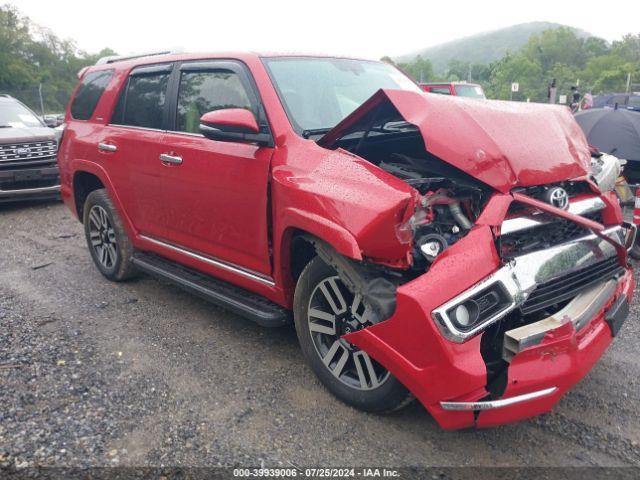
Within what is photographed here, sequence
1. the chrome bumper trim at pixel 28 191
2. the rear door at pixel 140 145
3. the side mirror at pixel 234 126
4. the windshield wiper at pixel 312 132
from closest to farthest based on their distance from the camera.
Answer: the side mirror at pixel 234 126 < the windshield wiper at pixel 312 132 < the rear door at pixel 140 145 < the chrome bumper trim at pixel 28 191

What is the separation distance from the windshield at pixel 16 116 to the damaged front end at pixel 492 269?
8101 millimetres

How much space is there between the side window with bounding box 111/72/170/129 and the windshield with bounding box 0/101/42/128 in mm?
5605

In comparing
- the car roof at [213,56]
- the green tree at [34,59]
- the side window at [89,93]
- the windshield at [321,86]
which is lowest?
the green tree at [34,59]

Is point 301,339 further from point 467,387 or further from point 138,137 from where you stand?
point 138,137

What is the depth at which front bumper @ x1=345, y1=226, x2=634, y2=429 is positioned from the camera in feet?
7.55

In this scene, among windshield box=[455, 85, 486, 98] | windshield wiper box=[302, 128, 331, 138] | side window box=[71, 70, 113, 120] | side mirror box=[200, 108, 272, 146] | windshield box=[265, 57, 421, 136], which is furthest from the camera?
windshield box=[455, 85, 486, 98]

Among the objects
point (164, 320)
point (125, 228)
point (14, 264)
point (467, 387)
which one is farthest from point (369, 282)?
point (14, 264)

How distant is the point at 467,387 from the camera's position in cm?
230

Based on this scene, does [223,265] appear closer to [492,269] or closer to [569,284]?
[492,269]

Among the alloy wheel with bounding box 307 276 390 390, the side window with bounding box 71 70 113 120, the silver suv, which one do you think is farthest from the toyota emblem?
the silver suv

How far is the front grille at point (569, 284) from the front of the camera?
8.16ft

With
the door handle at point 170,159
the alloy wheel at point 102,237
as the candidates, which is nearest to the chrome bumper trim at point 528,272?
the door handle at point 170,159

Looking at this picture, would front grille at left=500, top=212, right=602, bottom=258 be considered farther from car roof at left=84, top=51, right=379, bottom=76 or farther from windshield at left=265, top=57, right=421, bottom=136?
car roof at left=84, top=51, right=379, bottom=76

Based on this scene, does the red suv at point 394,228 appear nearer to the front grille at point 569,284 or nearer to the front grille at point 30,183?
the front grille at point 569,284
